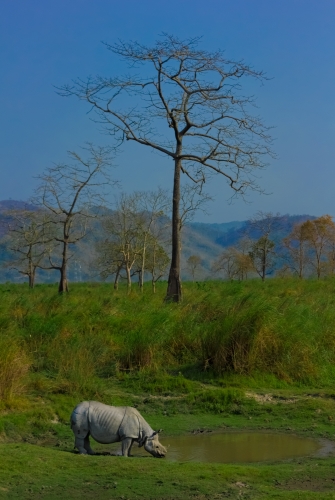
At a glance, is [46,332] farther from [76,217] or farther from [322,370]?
[76,217]

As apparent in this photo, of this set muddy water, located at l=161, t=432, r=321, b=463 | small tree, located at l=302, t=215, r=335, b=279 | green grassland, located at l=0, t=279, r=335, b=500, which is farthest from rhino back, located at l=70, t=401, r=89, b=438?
small tree, located at l=302, t=215, r=335, b=279

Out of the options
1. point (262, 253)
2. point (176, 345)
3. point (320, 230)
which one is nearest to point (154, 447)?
point (176, 345)

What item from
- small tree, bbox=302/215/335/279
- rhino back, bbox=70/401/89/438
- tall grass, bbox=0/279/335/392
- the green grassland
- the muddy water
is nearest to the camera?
the green grassland

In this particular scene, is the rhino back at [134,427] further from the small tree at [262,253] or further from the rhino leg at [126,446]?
the small tree at [262,253]

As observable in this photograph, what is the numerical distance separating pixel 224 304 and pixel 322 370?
333 cm

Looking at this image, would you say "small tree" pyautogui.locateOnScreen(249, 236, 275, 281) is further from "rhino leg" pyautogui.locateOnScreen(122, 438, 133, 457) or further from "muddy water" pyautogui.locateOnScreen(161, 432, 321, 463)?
"rhino leg" pyautogui.locateOnScreen(122, 438, 133, 457)

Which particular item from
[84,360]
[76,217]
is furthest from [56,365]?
[76,217]

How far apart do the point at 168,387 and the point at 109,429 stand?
352cm

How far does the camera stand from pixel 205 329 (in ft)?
43.1

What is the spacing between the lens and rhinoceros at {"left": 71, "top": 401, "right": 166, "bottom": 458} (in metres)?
7.92

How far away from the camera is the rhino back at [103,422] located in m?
7.94

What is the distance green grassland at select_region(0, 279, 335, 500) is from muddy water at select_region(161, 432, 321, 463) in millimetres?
315

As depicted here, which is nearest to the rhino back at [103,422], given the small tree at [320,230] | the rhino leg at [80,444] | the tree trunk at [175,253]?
the rhino leg at [80,444]

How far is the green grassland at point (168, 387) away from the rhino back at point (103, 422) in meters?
0.44
